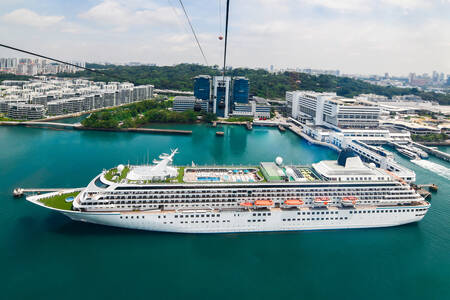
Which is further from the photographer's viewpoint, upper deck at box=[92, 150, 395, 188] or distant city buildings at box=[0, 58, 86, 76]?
distant city buildings at box=[0, 58, 86, 76]

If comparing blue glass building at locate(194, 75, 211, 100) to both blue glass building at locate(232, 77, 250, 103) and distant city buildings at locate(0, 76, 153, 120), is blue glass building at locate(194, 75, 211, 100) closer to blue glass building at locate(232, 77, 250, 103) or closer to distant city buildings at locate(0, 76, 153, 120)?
blue glass building at locate(232, 77, 250, 103)

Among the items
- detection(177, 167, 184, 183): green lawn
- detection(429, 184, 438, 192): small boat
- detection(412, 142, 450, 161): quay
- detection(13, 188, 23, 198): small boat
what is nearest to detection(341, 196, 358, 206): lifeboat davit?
detection(177, 167, 184, 183): green lawn

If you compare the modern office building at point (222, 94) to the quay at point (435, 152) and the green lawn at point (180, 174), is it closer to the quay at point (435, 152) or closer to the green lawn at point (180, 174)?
the quay at point (435, 152)

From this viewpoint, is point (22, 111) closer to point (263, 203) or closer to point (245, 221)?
point (245, 221)

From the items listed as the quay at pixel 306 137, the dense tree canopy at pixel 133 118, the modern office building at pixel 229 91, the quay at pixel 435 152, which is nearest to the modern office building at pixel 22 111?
the dense tree canopy at pixel 133 118

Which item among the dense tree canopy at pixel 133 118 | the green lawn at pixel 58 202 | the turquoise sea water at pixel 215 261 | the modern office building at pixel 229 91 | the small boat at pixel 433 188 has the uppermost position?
the modern office building at pixel 229 91

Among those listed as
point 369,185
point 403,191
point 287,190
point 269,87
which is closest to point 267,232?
point 287,190
